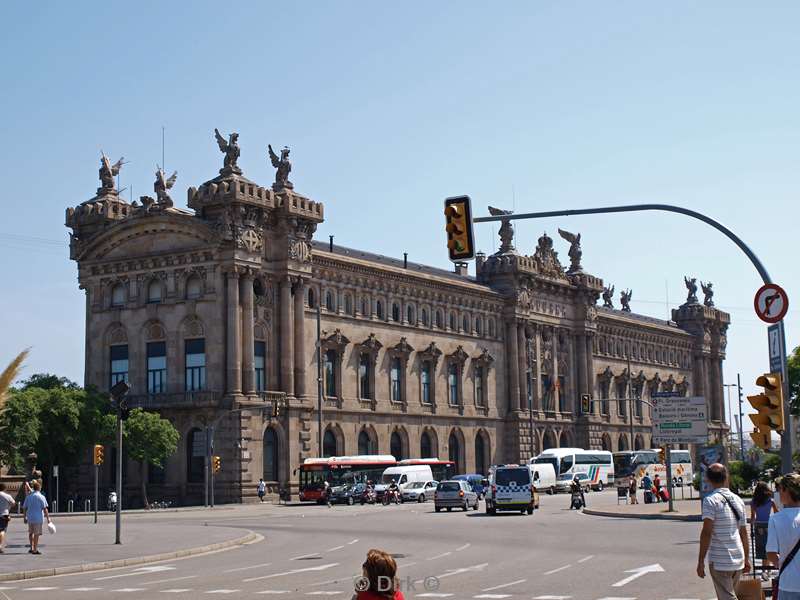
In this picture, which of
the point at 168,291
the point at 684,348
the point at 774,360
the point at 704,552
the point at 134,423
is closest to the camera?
the point at 704,552

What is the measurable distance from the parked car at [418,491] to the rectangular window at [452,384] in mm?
18357

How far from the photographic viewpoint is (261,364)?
78.8 meters

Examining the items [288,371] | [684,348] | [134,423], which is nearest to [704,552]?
[134,423]

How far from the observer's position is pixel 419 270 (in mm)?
101750

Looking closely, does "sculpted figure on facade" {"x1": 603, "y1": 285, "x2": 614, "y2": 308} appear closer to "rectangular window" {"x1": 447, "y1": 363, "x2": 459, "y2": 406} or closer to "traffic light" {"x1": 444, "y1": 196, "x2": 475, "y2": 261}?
"rectangular window" {"x1": 447, "y1": 363, "x2": 459, "y2": 406}

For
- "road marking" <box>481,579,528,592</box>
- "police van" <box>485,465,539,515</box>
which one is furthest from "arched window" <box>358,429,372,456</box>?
"road marking" <box>481,579,528,592</box>

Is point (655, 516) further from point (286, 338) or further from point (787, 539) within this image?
point (286, 338)

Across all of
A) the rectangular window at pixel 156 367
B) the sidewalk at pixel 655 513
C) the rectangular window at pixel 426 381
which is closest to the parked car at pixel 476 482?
the rectangular window at pixel 426 381

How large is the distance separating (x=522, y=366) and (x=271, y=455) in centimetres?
3409

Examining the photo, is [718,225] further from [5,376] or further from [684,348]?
[684,348]

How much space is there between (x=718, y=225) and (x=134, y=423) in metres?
54.0

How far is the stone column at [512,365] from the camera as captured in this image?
104438mm

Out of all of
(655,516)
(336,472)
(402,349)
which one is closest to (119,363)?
(336,472)

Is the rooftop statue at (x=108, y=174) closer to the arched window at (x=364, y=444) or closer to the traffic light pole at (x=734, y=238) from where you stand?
the arched window at (x=364, y=444)
